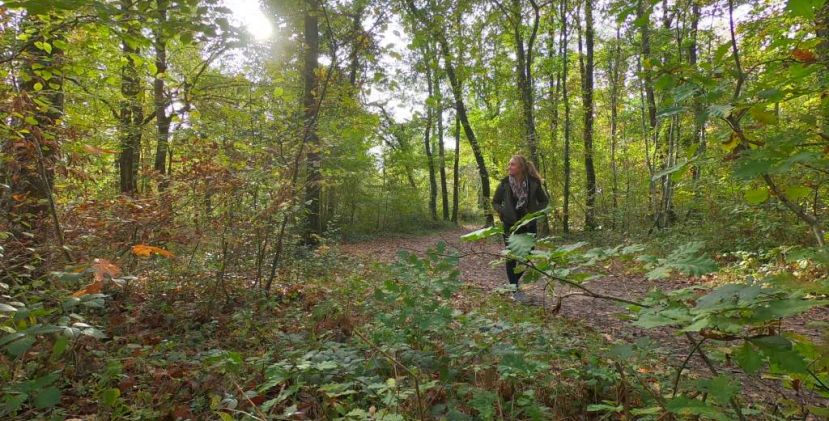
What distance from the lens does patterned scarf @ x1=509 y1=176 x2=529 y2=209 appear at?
5848 millimetres

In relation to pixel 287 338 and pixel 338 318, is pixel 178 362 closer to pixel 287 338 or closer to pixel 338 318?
pixel 287 338

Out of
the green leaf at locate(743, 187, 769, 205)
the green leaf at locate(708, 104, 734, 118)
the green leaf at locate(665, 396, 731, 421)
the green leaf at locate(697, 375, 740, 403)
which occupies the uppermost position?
the green leaf at locate(708, 104, 734, 118)

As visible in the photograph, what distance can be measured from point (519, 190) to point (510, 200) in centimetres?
19

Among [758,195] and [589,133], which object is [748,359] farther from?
[589,133]

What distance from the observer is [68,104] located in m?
5.78

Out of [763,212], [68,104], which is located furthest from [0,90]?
[763,212]

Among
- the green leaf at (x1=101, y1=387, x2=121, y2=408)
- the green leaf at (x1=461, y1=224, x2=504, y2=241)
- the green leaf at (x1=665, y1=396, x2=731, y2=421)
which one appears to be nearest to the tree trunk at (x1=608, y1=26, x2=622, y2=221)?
the green leaf at (x1=461, y1=224, x2=504, y2=241)

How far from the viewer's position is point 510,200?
235 inches

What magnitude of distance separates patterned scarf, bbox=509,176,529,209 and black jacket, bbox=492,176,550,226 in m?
0.04

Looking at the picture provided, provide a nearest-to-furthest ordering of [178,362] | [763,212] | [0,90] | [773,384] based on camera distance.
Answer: [773,384]
[178,362]
[0,90]
[763,212]

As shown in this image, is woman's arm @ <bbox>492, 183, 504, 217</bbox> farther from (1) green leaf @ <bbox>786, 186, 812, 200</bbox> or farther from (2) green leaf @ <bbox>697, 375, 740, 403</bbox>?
(2) green leaf @ <bbox>697, 375, 740, 403</bbox>

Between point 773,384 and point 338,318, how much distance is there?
375 cm

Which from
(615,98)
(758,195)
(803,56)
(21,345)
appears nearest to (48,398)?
(21,345)

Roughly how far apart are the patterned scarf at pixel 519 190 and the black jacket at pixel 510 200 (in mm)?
44
